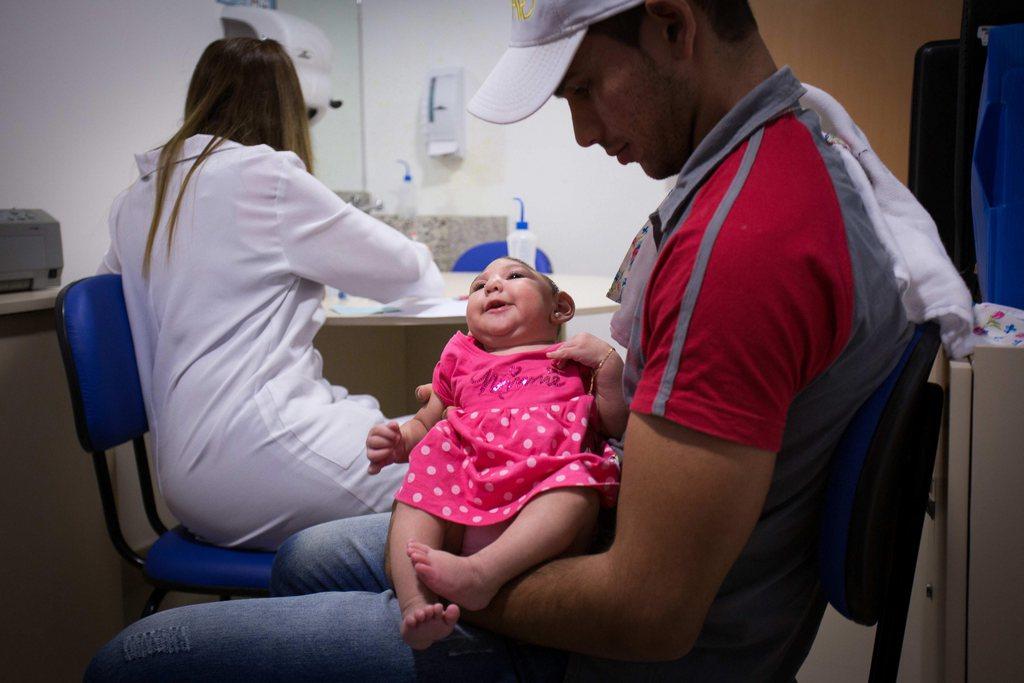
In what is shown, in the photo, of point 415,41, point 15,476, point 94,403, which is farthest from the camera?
point 415,41

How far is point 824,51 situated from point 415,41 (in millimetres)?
1921

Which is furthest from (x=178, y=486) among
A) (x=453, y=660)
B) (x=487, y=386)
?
(x=453, y=660)

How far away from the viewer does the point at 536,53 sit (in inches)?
38.6

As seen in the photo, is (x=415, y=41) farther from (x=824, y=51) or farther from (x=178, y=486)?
(x=178, y=486)

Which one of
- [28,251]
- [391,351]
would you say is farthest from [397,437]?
[391,351]

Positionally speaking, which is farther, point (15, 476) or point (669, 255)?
point (15, 476)

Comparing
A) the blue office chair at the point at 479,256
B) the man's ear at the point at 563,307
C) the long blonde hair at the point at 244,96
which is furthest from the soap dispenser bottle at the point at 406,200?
the man's ear at the point at 563,307

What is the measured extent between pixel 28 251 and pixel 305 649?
4.84 feet

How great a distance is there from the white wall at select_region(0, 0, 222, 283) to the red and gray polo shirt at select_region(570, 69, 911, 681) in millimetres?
2251

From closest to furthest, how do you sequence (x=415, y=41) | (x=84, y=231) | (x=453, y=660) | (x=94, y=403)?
(x=453, y=660) → (x=94, y=403) → (x=84, y=231) → (x=415, y=41)

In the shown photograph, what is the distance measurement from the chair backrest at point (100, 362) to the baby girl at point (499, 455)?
75 centimetres

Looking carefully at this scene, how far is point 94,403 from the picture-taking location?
5.39ft

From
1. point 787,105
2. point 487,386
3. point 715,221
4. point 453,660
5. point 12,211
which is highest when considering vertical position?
point 787,105

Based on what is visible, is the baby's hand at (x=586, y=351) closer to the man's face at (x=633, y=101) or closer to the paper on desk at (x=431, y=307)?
the man's face at (x=633, y=101)
